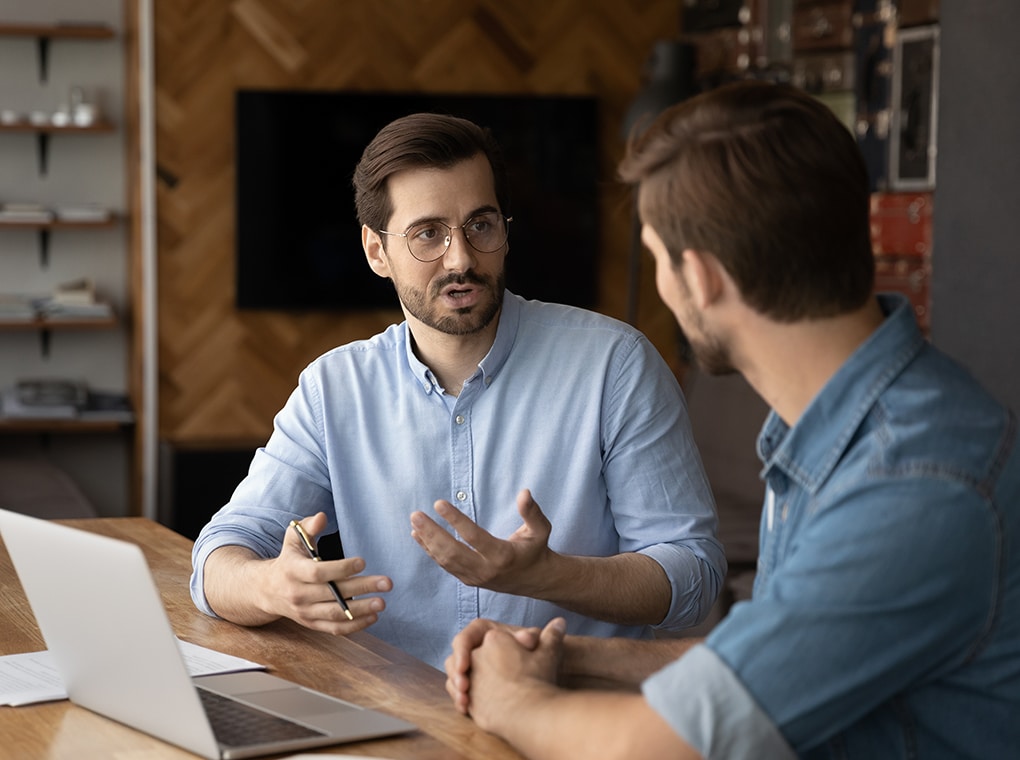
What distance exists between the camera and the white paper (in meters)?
1.41

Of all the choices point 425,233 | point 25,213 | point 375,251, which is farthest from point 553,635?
point 25,213

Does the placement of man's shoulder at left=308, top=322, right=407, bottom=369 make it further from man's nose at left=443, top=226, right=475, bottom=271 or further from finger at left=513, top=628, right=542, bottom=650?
finger at left=513, top=628, right=542, bottom=650

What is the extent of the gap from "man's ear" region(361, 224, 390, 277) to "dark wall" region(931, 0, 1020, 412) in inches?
64.6

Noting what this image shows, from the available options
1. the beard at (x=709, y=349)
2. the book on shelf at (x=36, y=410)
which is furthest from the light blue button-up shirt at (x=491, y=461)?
the book on shelf at (x=36, y=410)

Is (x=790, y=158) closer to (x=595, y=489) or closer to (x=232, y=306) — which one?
(x=595, y=489)

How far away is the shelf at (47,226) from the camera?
201 inches

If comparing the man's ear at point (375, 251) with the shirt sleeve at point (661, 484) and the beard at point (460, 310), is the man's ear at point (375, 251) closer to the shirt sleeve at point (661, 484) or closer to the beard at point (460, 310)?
the beard at point (460, 310)

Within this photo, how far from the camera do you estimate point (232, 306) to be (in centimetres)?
544

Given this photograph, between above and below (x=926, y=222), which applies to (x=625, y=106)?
above

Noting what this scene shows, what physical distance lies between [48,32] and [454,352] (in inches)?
151


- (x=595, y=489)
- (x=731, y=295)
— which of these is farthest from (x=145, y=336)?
(x=731, y=295)

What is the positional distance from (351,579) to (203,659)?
0.19m

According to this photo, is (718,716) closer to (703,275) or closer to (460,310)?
(703,275)

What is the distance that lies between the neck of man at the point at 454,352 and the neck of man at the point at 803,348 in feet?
2.69
